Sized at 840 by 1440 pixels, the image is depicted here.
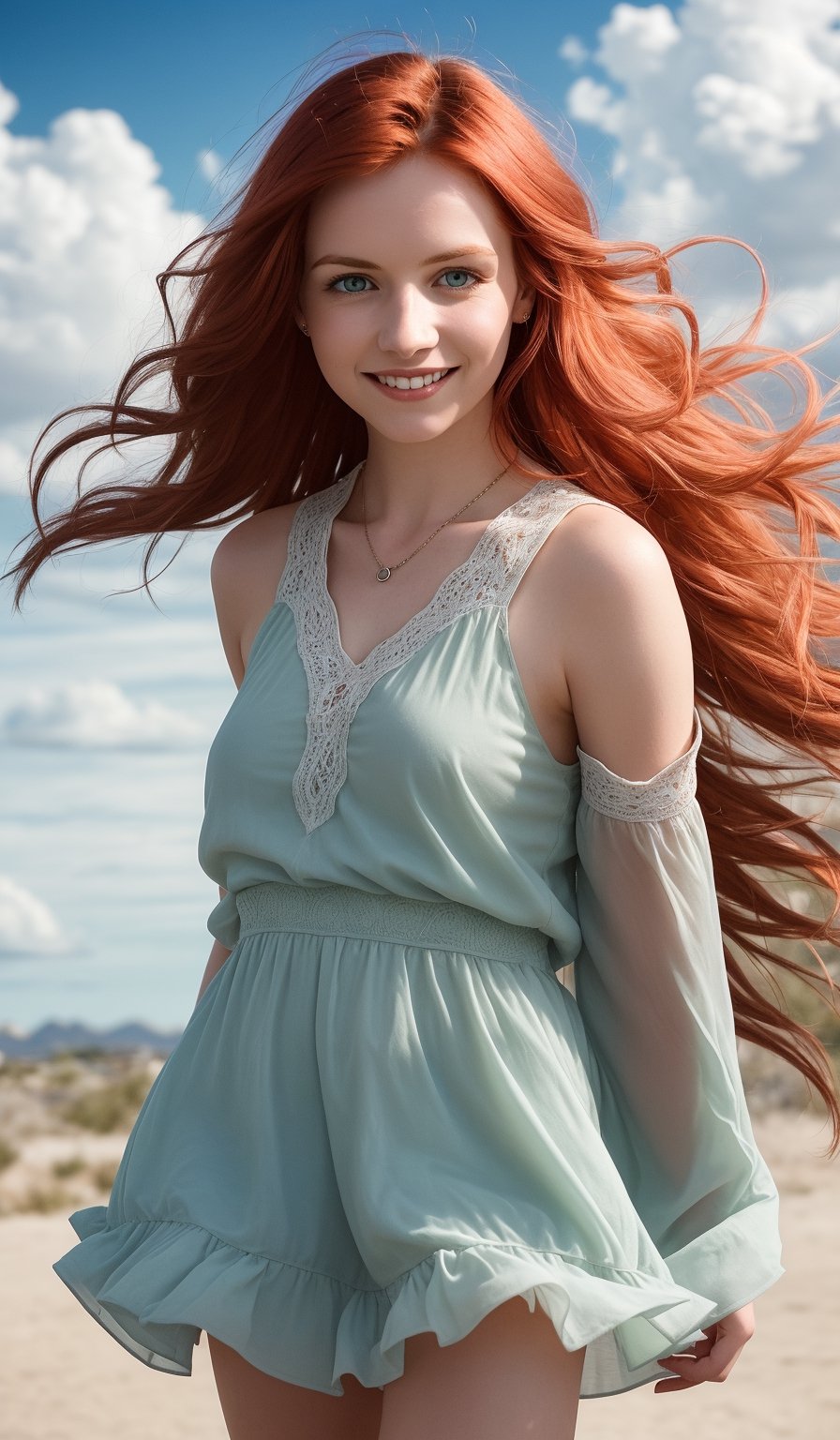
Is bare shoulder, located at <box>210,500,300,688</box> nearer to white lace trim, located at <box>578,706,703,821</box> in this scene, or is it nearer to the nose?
the nose

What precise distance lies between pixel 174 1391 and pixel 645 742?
4.94 m

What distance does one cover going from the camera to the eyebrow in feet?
6.88

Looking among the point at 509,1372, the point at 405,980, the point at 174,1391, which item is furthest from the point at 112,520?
the point at 174,1391

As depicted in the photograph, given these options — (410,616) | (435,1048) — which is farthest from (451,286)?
(435,1048)

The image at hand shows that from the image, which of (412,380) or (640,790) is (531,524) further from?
(640,790)

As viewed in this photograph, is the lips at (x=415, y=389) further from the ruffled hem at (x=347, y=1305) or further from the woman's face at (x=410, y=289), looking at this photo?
the ruffled hem at (x=347, y=1305)

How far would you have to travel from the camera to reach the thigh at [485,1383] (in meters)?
1.81

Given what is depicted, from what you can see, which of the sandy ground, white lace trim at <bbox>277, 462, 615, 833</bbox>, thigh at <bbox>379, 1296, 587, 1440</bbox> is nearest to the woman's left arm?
white lace trim at <bbox>277, 462, 615, 833</bbox>

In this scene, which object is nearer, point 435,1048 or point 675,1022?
point 435,1048

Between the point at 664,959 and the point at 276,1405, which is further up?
the point at 664,959

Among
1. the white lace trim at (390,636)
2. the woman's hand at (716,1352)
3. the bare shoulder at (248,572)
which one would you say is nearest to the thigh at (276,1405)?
the woman's hand at (716,1352)

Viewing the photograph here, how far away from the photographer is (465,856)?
1997mm

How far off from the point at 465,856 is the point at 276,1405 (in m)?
0.76

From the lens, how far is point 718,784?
2523 mm
